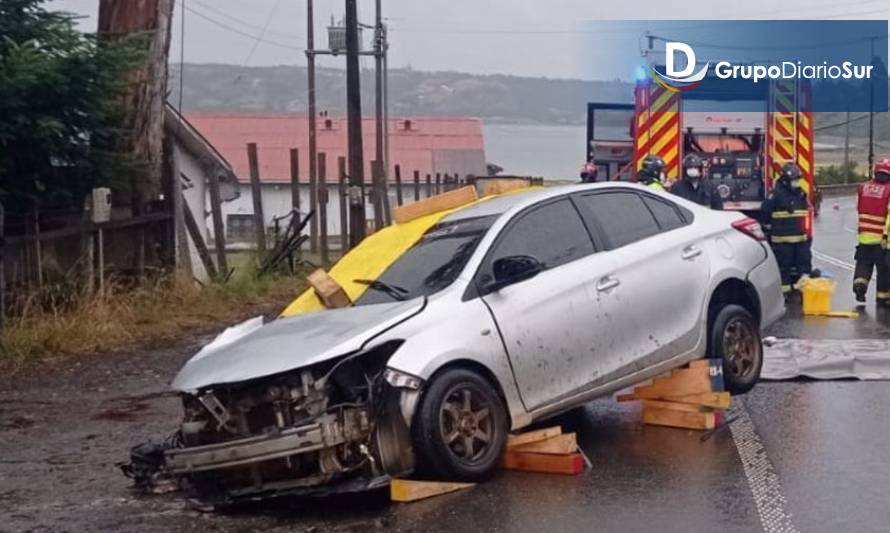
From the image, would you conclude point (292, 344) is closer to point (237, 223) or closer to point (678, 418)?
point (678, 418)

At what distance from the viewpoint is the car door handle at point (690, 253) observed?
8.97 meters

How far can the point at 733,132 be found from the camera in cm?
1941

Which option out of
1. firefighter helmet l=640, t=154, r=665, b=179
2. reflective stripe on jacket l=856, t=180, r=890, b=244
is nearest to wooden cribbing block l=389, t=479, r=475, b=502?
firefighter helmet l=640, t=154, r=665, b=179

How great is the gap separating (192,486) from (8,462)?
1914 millimetres

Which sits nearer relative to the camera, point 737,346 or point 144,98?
point 737,346

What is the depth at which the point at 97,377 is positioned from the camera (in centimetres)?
1177

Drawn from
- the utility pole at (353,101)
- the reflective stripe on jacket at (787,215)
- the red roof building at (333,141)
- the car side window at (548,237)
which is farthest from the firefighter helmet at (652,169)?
the red roof building at (333,141)

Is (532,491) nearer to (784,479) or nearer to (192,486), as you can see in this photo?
(784,479)

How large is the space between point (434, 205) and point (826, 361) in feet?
11.8

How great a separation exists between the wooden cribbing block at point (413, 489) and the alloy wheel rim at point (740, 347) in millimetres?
2852

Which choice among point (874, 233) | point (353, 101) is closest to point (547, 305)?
point (874, 233)

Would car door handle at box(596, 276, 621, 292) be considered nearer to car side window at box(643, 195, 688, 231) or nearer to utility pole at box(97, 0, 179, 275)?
car side window at box(643, 195, 688, 231)

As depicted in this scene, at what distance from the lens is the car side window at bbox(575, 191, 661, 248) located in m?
8.63

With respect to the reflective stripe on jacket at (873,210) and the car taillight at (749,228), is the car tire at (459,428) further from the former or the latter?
the reflective stripe on jacket at (873,210)
